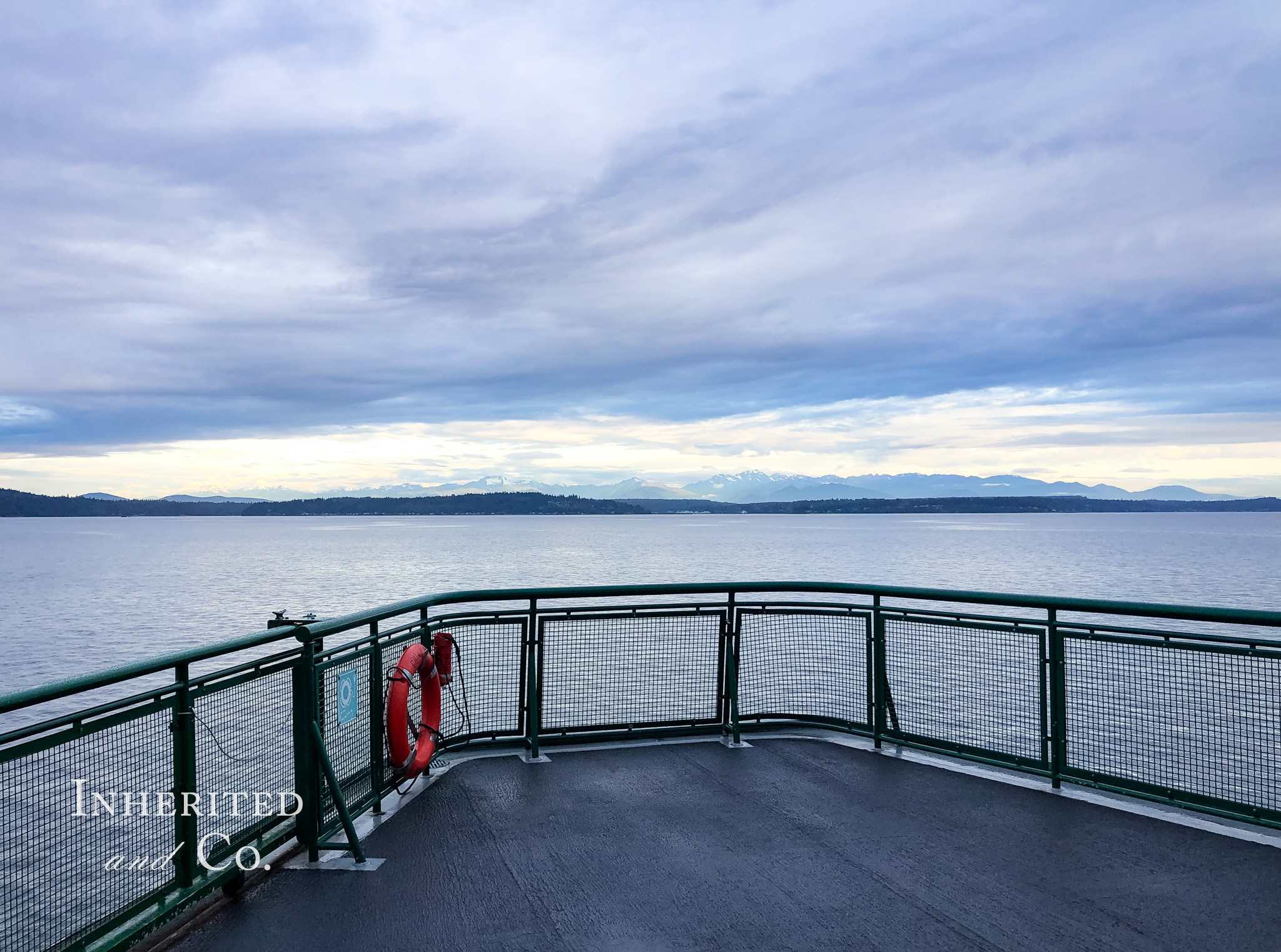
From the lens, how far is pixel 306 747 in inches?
186

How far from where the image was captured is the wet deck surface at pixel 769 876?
3.76 metres

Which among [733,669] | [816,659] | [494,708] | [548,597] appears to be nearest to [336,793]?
[548,597]

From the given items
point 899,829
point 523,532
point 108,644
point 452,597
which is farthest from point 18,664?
point 523,532

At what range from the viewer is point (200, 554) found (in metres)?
100

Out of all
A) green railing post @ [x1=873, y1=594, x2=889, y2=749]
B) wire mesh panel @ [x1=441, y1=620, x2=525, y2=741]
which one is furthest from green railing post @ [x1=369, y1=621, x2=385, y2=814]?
green railing post @ [x1=873, y1=594, x2=889, y2=749]

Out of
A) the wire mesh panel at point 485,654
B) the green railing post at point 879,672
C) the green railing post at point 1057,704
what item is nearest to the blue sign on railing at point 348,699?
the wire mesh panel at point 485,654

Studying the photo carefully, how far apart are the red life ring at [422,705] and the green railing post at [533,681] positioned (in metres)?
0.61

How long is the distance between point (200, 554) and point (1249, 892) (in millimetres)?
110073

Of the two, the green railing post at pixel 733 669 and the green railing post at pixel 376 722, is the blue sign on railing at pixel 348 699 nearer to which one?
the green railing post at pixel 376 722

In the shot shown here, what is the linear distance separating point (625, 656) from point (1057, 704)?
310 cm

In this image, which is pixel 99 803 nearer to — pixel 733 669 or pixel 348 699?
pixel 348 699

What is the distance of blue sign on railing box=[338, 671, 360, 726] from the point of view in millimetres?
5012

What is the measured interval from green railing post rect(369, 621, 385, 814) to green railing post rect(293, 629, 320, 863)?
676mm

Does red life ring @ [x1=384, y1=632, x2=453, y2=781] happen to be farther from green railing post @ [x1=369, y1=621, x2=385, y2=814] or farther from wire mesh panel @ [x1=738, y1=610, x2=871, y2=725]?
wire mesh panel @ [x1=738, y1=610, x2=871, y2=725]
